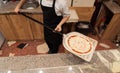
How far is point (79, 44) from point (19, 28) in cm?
143

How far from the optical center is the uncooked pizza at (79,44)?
2.73 ft

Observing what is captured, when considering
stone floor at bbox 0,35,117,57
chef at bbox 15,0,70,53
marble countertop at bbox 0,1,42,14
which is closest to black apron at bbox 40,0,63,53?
chef at bbox 15,0,70,53

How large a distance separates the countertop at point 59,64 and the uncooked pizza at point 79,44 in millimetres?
87

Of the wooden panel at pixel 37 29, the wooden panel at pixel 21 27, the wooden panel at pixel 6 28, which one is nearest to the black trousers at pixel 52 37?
the wooden panel at pixel 37 29

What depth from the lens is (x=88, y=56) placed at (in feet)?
2.67

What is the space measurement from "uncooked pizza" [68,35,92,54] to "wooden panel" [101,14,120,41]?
133 cm

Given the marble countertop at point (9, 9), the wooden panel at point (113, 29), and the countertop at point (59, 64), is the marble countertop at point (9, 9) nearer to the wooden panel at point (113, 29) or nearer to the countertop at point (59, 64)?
the countertop at point (59, 64)

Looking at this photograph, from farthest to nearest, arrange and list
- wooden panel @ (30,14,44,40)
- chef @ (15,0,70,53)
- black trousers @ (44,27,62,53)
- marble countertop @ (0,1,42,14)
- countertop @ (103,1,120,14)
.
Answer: countertop @ (103,1,120,14) < wooden panel @ (30,14,44,40) < marble countertop @ (0,1,42,14) < black trousers @ (44,27,62,53) < chef @ (15,0,70,53)

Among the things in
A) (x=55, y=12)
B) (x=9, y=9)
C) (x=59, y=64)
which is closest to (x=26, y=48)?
(x=9, y=9)

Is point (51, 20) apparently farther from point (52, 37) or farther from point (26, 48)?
point (26, 48)

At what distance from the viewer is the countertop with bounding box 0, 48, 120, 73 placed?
2.65ft

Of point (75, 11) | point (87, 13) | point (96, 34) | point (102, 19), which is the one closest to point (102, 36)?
point (96, 34)

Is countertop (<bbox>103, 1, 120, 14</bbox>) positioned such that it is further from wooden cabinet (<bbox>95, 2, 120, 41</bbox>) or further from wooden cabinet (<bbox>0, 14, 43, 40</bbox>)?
wooden cabinet (<bbox>0, 14, 43, 40</bbox>)

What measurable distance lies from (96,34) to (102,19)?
12.6 inches
